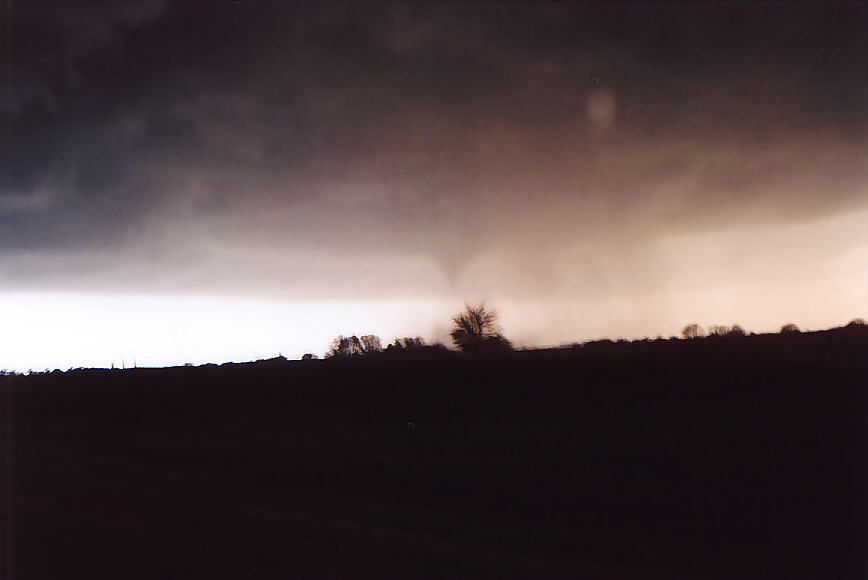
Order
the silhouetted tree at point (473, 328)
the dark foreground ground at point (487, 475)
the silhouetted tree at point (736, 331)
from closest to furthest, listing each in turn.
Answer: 1. the dark foreground ground at point (487, 475)
2. the silhouetted tree at point (736, 331)
3. the silhouetted tree at point (473, 328)

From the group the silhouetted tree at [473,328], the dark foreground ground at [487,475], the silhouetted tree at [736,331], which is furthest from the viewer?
the silhouetted tree at [473,328]

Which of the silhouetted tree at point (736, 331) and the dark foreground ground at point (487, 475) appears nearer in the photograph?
the dark foreground ground at point (487, 475)

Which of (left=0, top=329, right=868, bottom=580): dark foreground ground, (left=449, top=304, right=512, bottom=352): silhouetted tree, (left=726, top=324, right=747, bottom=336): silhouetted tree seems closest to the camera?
(left=0, top=329, right=868, bottom=580): dark foreground ground

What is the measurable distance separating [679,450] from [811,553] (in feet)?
18.4

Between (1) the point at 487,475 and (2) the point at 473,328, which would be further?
(2) the point at 473,328

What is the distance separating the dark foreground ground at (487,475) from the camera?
991 cm

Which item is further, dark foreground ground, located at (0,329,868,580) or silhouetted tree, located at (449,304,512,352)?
silhouetted tree, located at (449,304,512,352)

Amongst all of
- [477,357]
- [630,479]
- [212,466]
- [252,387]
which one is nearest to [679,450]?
[630,479]

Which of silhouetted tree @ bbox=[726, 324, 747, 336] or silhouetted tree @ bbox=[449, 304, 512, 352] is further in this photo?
silhouetted tree @ bbox=[449, 304, 512, 352]

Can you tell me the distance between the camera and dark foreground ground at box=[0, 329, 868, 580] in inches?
390

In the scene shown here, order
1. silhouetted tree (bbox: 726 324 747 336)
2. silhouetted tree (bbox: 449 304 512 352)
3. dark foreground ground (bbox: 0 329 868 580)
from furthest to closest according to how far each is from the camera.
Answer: silhouetted tree (bbox: 449 304 512 352) < silhouetted tree (bbox: 726 324 747 336) < dark foreground ground (bbox: 0 329 868 580)

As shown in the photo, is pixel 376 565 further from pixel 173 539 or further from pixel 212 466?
pixel 212 466

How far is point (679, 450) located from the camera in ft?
51.8

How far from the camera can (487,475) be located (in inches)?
613
